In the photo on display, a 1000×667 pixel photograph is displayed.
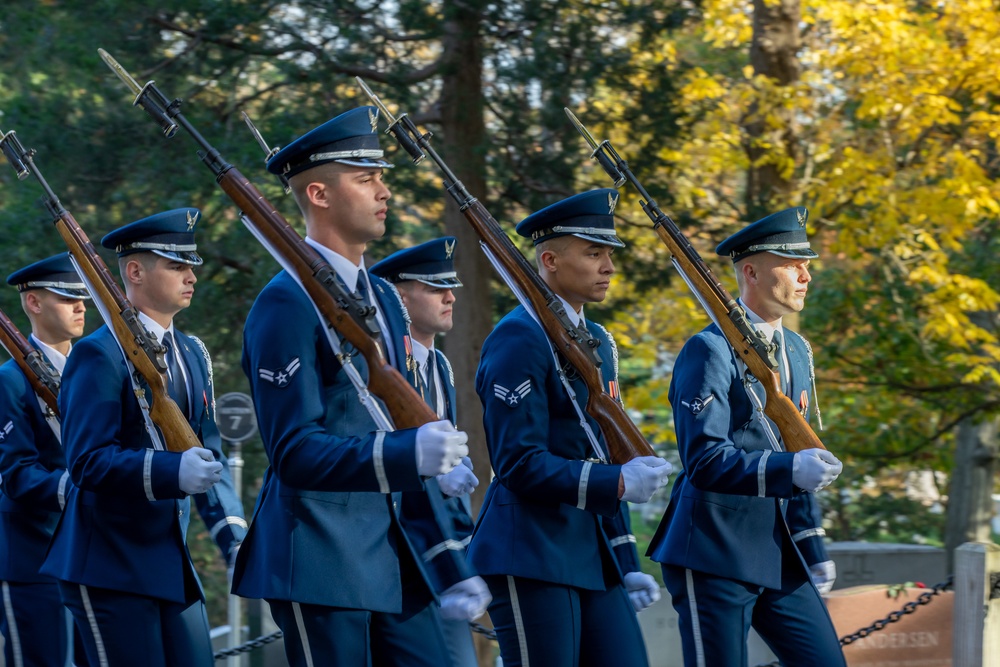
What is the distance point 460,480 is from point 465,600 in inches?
13.5

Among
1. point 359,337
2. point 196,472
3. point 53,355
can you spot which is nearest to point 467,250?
point 53,355

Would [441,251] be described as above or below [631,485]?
above

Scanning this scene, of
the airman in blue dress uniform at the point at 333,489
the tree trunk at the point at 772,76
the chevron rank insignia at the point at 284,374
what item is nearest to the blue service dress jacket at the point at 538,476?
the airman in blue dress uniform at the point at 333,489

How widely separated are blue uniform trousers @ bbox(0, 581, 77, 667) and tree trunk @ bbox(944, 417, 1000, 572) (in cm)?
948

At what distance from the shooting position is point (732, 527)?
4945 mm

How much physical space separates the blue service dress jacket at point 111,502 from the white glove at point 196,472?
92 millimetres

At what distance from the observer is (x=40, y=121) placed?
9859 millimetres

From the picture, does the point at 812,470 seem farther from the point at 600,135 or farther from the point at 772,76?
the point at 772,76

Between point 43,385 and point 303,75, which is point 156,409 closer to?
point 43,385

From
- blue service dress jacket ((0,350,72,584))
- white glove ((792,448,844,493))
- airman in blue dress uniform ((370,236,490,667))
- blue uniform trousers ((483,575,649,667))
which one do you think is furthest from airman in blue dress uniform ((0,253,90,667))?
white glove ((792,448,844,493))

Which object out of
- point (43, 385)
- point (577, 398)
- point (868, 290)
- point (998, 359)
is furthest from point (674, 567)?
point (868, 290)

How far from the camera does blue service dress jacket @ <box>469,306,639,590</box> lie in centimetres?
438

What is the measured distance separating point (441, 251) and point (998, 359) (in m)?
5.89

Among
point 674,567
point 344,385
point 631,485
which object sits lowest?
point 674,567
